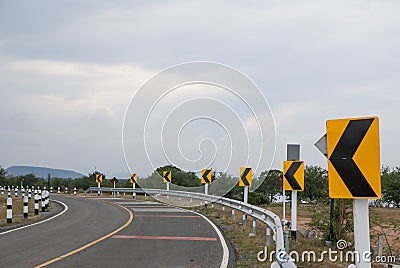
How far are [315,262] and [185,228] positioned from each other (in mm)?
7474

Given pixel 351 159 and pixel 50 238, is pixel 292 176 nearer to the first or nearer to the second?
pixel 50 238

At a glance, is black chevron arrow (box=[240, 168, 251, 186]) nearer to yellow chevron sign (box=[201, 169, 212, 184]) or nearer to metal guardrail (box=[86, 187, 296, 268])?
metal guardrail (box=[86, 187, 296, 268])

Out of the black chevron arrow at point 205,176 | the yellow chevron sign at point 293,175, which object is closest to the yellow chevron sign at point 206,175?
the black chevron arrow at point 205,176

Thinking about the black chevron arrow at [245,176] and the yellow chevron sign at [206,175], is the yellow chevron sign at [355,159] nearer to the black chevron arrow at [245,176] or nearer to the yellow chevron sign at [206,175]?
the black chevron arrow at [245,176]

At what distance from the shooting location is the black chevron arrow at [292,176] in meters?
13.6

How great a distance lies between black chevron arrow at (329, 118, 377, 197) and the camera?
4996 mm

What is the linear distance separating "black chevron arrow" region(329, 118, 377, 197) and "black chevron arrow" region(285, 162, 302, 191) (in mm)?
8456

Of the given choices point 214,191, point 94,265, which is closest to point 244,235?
point 94,265

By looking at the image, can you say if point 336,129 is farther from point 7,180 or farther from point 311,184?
point 7,180

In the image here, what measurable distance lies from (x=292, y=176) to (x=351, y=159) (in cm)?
871

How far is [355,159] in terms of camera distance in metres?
5.04

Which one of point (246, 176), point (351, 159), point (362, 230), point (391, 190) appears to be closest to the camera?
point (362, 230)

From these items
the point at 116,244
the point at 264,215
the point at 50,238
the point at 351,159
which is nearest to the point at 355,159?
the point at 351,159

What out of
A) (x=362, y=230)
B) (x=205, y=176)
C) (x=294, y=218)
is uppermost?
(x=205, y=176)
